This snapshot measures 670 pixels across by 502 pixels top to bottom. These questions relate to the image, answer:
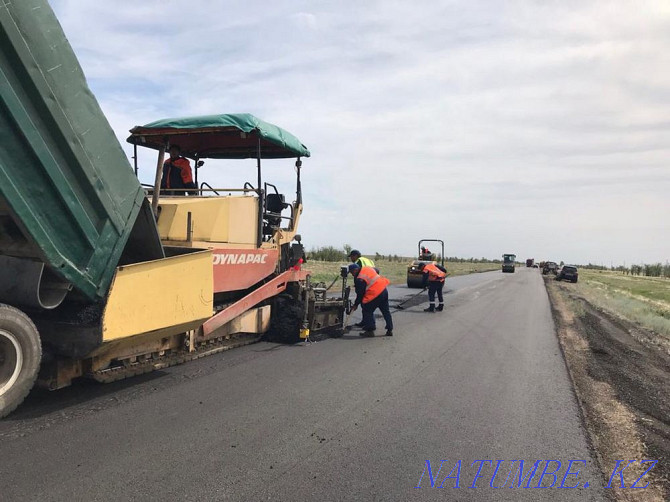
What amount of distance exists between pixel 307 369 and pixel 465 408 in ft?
6.68

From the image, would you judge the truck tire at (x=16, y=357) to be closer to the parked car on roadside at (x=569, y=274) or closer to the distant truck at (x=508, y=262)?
the parked car on roadside at (x=569, y=274)

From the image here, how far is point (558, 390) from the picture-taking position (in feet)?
18.4

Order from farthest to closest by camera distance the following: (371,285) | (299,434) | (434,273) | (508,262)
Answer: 1. (508,262)
2. (434,273)
3. (371,285)
4. (299,434)

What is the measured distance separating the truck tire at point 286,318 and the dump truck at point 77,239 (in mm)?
1777

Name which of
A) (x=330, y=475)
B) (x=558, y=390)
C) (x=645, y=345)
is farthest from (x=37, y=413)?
(x=645, y=345)

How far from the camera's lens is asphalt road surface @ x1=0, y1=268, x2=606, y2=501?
305 centimetres

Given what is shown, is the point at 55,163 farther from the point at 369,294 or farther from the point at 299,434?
Result: the point at 369,294

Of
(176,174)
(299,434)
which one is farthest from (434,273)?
(299,434)

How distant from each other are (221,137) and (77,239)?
3.62 m

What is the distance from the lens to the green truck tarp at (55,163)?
3416mm

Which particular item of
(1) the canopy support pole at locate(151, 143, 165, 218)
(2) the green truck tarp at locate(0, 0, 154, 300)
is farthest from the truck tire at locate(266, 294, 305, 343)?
(2) the green truck tarp at locate(0, 0, 154, 300)

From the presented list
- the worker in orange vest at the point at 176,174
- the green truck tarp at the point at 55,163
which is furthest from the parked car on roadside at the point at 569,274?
the green truck tarp at the point at 55,163

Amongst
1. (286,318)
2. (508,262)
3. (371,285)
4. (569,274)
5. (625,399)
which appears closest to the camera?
(625,399)

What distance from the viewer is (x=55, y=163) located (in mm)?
3717
